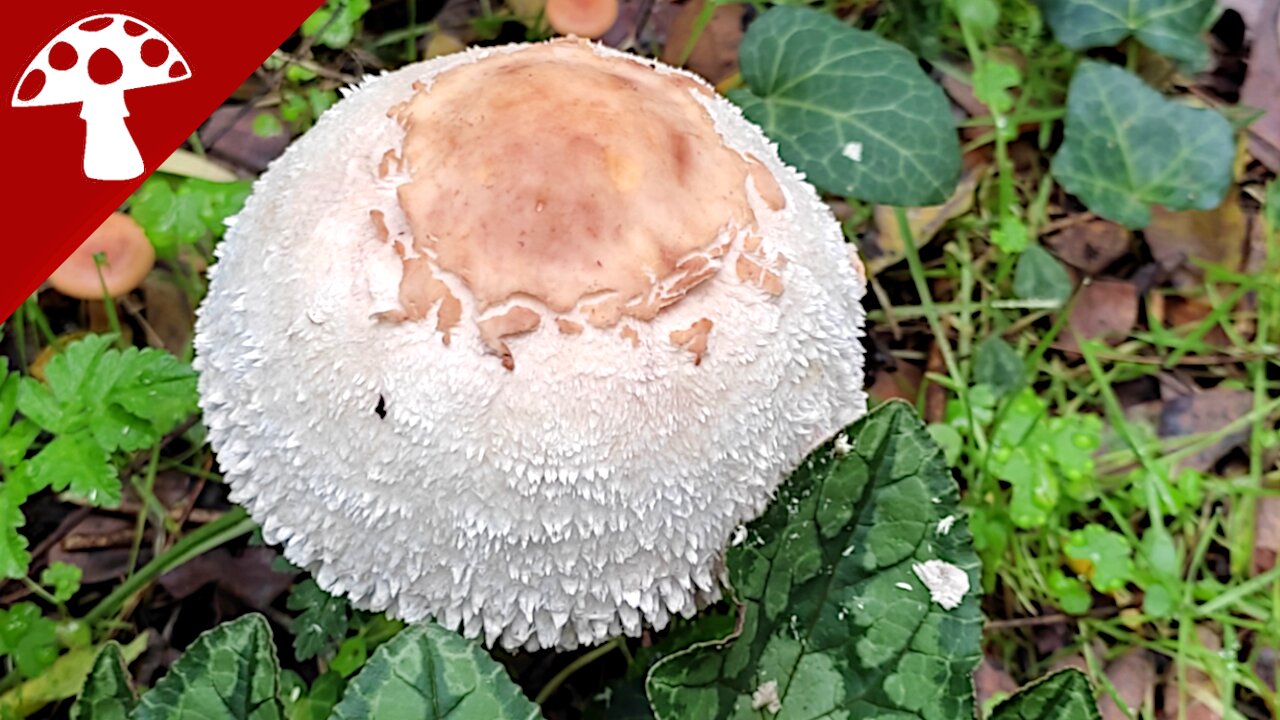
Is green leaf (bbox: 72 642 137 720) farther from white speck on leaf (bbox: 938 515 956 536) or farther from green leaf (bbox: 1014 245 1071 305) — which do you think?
green leaf (bbox: 1014 245 1071 305)

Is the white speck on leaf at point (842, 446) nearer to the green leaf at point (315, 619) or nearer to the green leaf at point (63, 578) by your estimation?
the green leaf at point (315, 619)

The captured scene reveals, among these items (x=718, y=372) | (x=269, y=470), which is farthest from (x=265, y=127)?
(x=718, y=372)

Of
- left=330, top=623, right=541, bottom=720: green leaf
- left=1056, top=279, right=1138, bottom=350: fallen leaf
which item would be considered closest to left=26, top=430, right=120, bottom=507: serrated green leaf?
left=330, top=623, right=541, bottom=720: green leaf

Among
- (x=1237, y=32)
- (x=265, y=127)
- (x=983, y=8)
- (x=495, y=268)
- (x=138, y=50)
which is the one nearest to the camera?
(x=495, y=268)

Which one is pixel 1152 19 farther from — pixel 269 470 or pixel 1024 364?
pixel 269 470

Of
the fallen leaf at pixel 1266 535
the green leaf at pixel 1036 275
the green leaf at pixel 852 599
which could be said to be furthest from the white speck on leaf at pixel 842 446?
the fallen leaf at pixel 1266 535

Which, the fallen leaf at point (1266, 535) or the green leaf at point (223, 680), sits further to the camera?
the fallen leaf at point (1266, 535)
